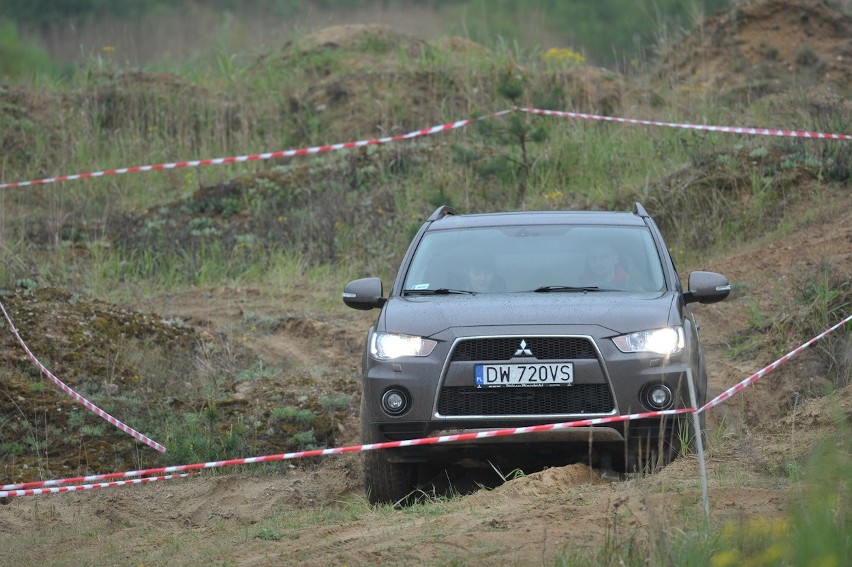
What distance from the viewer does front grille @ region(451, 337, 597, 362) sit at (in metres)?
6.90

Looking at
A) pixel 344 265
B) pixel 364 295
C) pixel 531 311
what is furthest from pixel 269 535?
pixel 344 265

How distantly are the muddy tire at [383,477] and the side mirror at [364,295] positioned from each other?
3.27 ft

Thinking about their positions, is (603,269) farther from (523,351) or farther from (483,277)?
(523,351)

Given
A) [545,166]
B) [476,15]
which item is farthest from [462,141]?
[476,15]

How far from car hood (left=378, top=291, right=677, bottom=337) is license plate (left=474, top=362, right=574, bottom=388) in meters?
0.24

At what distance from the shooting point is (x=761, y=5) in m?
22.1

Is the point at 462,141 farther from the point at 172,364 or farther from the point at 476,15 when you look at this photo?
the point at 476,15

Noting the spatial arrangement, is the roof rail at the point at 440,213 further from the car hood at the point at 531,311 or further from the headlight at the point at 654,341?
the headlight at the point at 654,341

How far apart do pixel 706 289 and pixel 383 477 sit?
7.33 feet

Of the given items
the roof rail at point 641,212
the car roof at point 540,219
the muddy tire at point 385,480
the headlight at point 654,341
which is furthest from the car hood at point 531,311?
the roof rail at point 641,212

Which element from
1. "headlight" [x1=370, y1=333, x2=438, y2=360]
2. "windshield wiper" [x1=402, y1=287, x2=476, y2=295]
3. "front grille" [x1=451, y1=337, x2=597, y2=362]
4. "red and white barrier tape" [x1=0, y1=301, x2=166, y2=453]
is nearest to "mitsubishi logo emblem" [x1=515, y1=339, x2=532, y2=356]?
"front grille" [x1=451, y1=337, x2=597, y2=362]

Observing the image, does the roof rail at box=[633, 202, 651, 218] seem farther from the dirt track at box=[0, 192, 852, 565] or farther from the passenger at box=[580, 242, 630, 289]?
the dirt track at box=[0, 192, 852, 565]

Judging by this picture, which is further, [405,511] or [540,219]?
[540,219]

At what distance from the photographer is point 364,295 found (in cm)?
814
